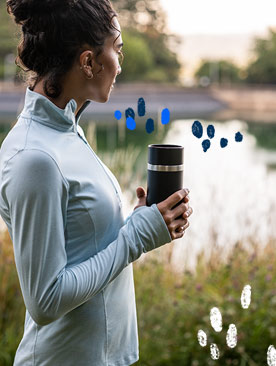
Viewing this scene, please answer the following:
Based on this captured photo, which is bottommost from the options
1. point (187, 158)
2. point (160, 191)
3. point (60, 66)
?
point (187, 158)

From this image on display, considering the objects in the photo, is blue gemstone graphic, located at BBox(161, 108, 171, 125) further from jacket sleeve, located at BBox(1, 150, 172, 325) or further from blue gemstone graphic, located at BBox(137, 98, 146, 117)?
jacket sleeve, located at BBox(1, 150, 172, 325)

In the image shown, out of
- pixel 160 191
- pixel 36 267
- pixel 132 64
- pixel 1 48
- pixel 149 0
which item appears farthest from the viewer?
pixel 149 0

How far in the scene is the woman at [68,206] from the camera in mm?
919

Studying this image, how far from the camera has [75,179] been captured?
958mm

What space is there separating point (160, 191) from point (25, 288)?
12.7 inches

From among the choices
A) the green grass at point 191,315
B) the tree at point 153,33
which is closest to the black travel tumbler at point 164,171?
the green grass at point 191,315

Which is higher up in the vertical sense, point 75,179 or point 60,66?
point 60,66

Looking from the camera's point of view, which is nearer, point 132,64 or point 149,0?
point 132,64

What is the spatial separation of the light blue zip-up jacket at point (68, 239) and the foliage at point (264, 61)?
4112cm

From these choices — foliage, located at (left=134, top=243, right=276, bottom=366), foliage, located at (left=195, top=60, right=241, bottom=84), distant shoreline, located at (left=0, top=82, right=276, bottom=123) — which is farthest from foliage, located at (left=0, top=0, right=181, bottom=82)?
foliage, located at (left=134, top=243, right=276, bottom=366)

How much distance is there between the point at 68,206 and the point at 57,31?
1.07 feet

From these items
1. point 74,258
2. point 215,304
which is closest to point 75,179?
point 74,258

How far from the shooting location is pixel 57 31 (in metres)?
0.98

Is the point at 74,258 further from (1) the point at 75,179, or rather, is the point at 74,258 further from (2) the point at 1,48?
(2) the point at 1,48
